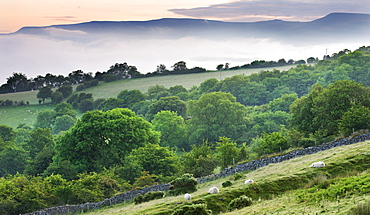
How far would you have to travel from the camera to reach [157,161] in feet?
231

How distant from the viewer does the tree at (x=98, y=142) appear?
7862 centimetres

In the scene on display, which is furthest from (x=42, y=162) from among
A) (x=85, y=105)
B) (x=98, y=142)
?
(x=85, y=105)

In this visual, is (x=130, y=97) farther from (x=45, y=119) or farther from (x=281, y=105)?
(x=281, y=105)

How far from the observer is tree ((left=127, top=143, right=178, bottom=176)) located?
69.7m

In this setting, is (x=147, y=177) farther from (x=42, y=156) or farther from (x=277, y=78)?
(x=277, y=78)

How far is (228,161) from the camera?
65562mm

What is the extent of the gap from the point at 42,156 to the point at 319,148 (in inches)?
2221

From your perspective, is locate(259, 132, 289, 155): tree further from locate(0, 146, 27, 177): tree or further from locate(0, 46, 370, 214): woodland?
locate(0, 146, 27, 177): tree

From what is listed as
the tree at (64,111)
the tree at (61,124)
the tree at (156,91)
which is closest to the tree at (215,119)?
the tree at (61,124)

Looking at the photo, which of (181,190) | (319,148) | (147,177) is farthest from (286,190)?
(147,177)

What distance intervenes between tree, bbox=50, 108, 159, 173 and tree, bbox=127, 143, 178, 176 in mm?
7418

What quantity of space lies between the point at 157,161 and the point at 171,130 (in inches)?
1971

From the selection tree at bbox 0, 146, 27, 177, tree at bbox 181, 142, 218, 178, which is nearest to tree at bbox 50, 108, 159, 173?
tree at bbox 181, 142, 218, 178

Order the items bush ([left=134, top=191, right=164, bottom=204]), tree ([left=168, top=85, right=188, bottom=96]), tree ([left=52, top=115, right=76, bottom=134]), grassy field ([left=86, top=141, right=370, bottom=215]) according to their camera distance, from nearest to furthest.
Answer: grassy field ([left=86, top=141, right=370, bottom=215]) → bush ([left=134, top=191, right=164, bottom=204]) → tree ([left=52, top=115, right=76, bottom=134]) → tree ([left=168, top=85, right=188, bottom=96])
